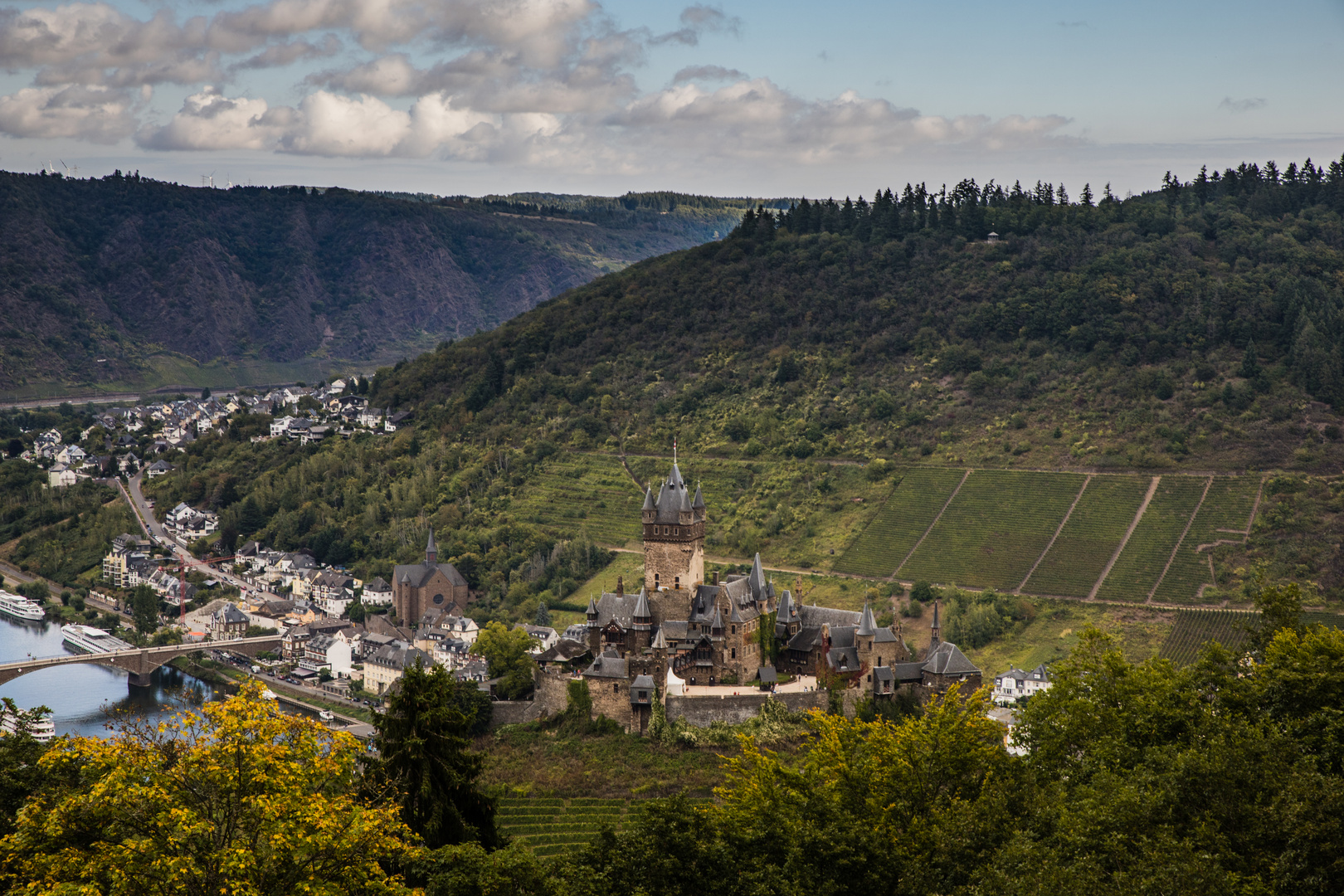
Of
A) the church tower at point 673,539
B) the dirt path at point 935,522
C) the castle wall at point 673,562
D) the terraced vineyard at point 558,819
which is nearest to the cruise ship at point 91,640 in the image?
the castle wall at point 673,562

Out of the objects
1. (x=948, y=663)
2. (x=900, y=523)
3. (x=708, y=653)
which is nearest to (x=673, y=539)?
(x=708, y=653)

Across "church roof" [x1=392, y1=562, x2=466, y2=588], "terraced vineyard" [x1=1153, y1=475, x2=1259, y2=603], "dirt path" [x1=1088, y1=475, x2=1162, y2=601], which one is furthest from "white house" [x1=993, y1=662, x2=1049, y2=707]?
"church roof" [x1=392, y1=562, x2=466, y2=588]

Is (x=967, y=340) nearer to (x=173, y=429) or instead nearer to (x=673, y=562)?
(x=673, y=562)

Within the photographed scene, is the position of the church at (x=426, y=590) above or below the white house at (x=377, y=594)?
above

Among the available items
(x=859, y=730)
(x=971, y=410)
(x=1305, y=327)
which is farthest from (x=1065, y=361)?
(x=859, y=730)

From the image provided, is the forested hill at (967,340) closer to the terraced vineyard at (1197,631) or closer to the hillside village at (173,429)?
the hillside village at (173,429)
